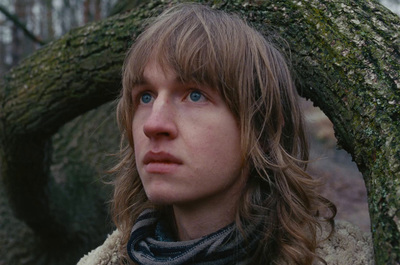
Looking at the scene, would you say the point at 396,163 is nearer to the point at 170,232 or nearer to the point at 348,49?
the point at 348,49

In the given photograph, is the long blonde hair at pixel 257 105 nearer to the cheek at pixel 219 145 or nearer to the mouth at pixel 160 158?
the cheek at pixel 219 145

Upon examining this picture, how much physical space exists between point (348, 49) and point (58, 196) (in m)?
3.03

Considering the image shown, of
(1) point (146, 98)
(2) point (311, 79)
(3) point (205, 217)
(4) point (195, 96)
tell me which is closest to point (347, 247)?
(3) point (205, 217)

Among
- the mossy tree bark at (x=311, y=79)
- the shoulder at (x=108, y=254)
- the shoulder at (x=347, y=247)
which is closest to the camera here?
the mossy tree bark at (x=311, y=79)

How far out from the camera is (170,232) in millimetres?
2029

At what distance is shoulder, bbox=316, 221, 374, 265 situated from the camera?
178 cm

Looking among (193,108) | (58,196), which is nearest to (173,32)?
(193,108)

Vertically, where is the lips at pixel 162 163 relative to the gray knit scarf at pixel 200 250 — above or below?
above

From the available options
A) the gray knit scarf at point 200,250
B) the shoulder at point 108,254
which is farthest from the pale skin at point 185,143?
the shoulder at point 108,254

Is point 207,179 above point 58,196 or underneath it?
above

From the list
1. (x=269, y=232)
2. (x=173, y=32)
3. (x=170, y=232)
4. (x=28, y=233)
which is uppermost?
(x=173, y=32)

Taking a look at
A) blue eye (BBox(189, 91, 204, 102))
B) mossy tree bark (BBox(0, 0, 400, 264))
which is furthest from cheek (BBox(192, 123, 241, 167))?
mossy tree bark (BBox(0, 0, 400, 264))

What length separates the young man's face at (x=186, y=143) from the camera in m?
1.64

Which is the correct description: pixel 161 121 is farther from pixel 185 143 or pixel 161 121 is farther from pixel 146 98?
pixel 146 98
